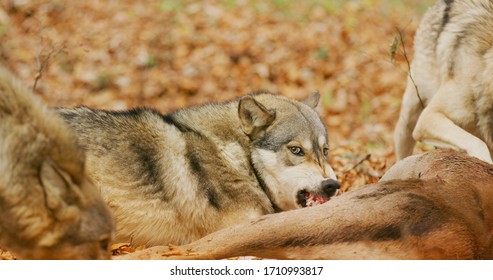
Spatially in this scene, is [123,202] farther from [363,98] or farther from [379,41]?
[379,41]

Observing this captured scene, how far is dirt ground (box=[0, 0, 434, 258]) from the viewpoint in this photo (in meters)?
13.0

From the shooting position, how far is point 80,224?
4020 mm

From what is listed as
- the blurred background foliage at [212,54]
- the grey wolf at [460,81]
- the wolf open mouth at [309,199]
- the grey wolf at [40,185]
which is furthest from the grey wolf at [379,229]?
the blurred background foliage at [212,54]

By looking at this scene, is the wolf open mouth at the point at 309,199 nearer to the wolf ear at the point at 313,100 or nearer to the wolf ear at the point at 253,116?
the wolf ear at the point at 253,116

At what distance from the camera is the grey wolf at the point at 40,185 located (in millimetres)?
3773

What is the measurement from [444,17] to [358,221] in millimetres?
3958

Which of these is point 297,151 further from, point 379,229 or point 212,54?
point 212,54

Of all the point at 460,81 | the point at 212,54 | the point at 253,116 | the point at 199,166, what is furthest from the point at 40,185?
the point at 212,54

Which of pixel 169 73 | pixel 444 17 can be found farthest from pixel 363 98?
pixel 444 17

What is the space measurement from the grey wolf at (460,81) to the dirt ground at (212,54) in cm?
405

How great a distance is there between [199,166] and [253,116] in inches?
25.7

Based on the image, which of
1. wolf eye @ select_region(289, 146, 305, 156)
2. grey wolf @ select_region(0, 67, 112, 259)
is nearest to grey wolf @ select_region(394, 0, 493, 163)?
wolf eye @ select_region(289, 146, 305, 156)
